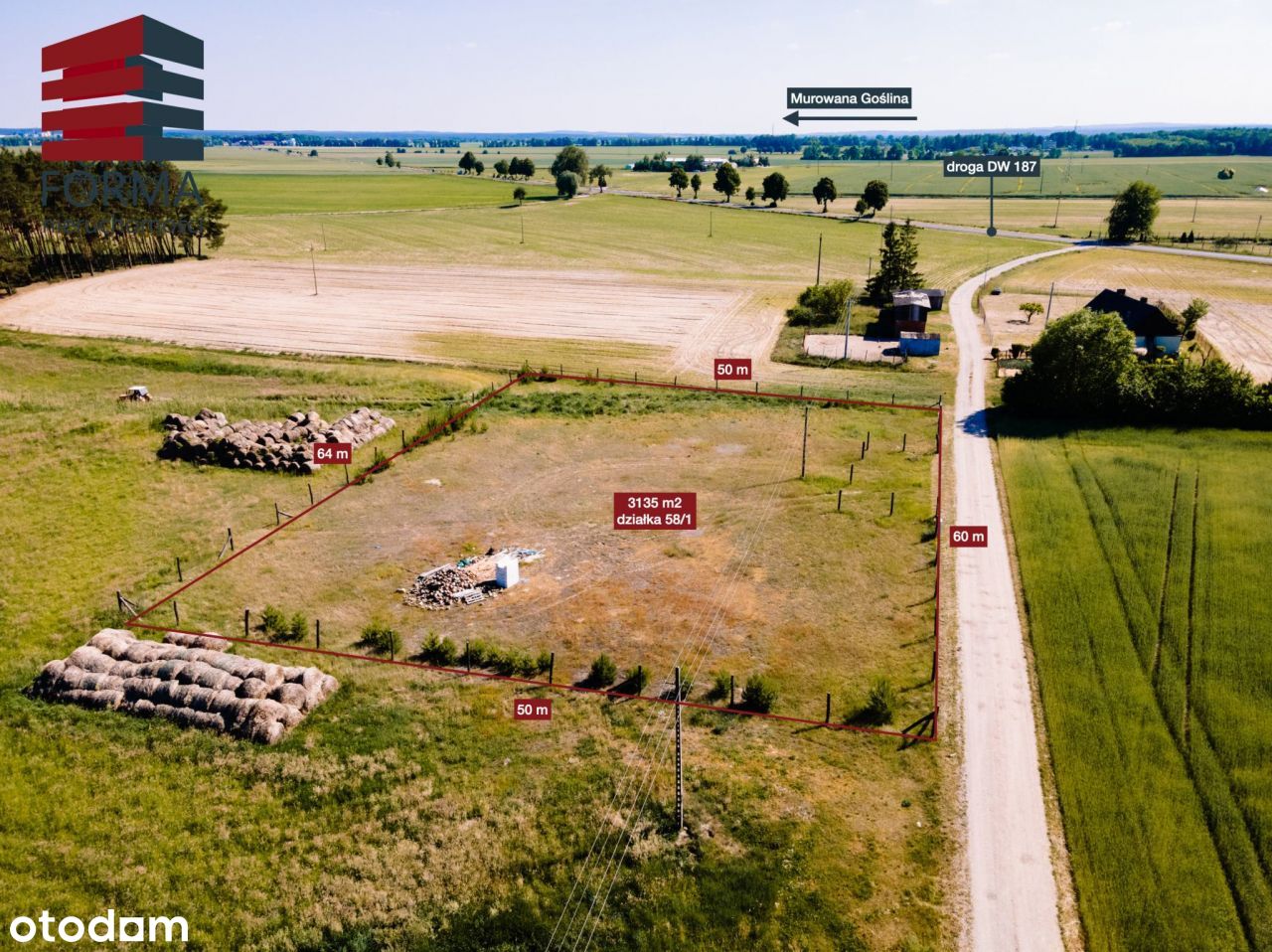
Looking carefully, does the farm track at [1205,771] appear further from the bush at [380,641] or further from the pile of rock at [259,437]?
the pile of rock at [259,437]

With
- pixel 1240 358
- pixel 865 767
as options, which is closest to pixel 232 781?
pixel 865 767

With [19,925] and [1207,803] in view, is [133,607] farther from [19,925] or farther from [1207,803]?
[1207,803]

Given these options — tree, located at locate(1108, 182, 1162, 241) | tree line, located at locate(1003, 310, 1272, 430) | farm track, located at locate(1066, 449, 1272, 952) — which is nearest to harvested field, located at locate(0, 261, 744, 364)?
tree line, located at locate(1003, 310, 1272, 430)

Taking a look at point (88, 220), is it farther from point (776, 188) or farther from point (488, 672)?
point (776, 188)

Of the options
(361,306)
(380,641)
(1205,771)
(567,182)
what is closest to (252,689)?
(380,641)

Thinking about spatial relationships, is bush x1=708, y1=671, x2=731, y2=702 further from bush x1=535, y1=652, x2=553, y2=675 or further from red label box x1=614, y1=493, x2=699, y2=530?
red label box x1=614, y1=493, x2=699, y2=530

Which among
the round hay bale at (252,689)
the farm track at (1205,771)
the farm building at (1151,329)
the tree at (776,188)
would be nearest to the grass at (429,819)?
the round hay bale at (252,689)
